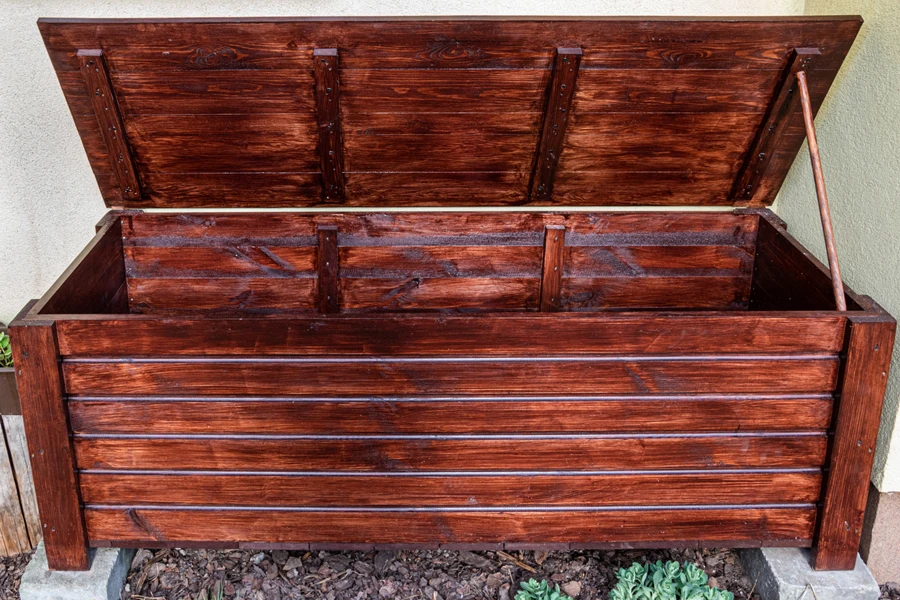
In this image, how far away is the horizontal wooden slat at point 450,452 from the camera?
2102 millimetres

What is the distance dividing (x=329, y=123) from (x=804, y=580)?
1.90m

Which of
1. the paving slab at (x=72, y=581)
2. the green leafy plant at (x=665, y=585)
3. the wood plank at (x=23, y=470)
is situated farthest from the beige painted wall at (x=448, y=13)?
the paving slab at (x=72, y=581)

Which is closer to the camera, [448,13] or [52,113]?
[448,13]

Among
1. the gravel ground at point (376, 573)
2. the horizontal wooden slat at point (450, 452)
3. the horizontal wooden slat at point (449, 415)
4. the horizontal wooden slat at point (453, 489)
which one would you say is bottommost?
the gravel ground at point (376, 573)

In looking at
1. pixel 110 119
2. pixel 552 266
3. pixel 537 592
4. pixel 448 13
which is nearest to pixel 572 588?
pixel 537 592

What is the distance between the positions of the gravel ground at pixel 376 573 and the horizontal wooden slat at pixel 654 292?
0.88 meters

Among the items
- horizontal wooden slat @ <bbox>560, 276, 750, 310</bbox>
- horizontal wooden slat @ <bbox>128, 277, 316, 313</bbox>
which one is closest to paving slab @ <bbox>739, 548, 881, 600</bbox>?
horizontal wooden slat @ <bbox>560, 276, 750, 310</bbox>

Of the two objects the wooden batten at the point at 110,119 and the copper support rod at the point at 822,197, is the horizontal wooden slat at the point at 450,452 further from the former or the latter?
the wooden batten at the point at 110,119

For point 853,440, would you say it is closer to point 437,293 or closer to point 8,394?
point 437,293

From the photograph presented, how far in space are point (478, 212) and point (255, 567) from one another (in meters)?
1.38

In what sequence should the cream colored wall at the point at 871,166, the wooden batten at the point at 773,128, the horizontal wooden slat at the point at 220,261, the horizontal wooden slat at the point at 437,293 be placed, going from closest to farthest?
the cream colored wall at the point at 871,166, the wooden batten at the point at 773,128, the horizontal wooden slat at the point at 220,261, the horizontal wooden slat at the point at 437,293

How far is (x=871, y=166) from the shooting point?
2314mm

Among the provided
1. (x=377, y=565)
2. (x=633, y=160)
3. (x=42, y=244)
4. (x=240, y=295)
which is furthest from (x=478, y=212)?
(x=42, y=244)

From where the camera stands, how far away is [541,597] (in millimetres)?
2246
